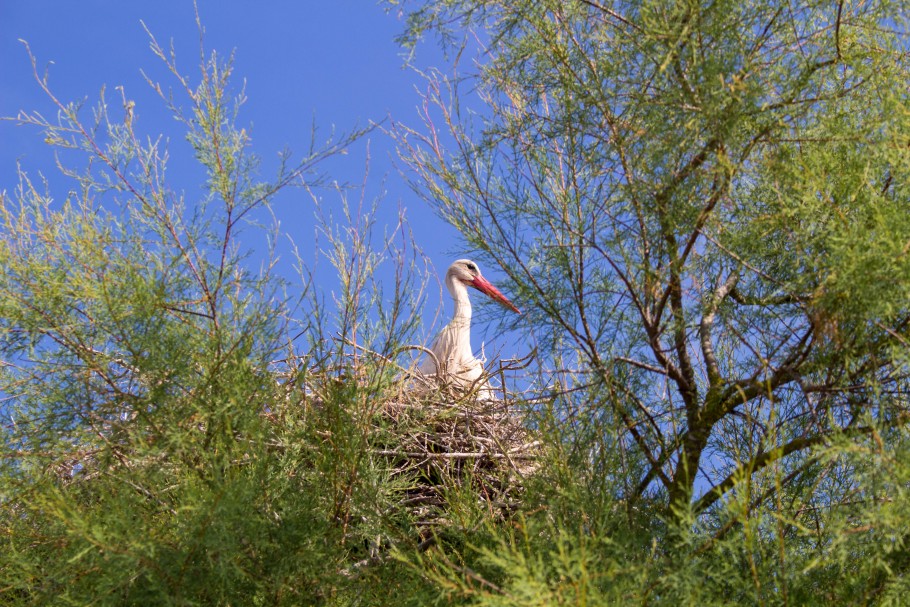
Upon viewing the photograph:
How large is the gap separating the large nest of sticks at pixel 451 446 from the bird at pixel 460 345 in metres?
0.18

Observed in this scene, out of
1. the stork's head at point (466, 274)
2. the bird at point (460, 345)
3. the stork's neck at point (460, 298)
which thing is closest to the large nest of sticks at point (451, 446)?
the bird at point (460, 345)

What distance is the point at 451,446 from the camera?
15.0 feet

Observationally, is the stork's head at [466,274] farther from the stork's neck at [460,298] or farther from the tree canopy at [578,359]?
the tree canopy at [578,359]

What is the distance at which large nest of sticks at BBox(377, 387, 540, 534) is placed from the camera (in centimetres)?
432

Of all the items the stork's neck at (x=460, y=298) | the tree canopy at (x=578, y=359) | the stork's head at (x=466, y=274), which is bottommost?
the tree canopy at (x=578, y=359)

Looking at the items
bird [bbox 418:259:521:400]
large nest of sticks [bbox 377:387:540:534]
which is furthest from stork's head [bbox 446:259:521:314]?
large nest of sticks [bbox 377:387:540:534]

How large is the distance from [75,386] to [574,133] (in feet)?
6.36

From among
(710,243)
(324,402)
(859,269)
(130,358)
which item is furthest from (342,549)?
(859,269)

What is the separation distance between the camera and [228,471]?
3186mm

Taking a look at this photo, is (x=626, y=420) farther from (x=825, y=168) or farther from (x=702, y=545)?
(x=825, y=168)

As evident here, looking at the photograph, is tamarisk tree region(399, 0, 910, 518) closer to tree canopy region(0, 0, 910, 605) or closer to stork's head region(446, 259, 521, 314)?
tree canopy region(0, 0, 910, 605)

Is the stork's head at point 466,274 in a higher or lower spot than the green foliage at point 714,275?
higher

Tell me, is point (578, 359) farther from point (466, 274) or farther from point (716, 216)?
point (466, 274)

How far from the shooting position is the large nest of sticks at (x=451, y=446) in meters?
4.32
